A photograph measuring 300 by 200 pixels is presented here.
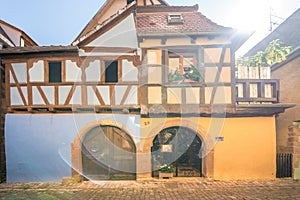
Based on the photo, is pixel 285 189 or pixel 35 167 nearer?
pixel 285 189

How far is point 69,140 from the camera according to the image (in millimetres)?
8086

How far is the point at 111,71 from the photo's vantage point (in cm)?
810

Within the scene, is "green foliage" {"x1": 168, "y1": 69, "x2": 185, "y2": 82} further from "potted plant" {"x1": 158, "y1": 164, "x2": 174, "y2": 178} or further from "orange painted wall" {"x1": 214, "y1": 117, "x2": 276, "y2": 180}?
"potted plant" {"x1": 158, "y1": 164, "x2": 174, "y2": 178}

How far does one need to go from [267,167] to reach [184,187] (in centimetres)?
320

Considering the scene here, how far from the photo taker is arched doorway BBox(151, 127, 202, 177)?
27.3 feet

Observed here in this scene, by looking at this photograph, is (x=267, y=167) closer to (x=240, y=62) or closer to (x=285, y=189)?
(x=285, y=189)

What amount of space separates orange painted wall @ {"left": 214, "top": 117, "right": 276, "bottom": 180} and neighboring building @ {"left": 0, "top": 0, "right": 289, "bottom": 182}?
0.04 metres

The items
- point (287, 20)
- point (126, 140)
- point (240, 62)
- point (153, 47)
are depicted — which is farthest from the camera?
point (287, 20)

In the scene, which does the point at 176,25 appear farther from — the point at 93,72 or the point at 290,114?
the point at 290,114

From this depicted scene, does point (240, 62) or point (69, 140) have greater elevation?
point (240, 62)

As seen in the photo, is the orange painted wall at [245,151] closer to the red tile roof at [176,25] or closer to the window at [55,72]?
the red tile roof at [176,25]

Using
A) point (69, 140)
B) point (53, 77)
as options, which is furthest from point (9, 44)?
point (69, 140)

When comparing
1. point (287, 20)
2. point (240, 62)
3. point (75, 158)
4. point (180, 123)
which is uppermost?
point (287, 20)

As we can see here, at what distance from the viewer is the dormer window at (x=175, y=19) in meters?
8.53
